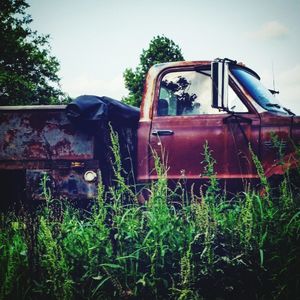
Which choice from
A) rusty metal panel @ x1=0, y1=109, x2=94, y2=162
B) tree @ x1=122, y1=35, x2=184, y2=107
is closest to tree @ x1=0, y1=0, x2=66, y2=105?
tree @ x1=122, y1=35, x2=184, y2=107

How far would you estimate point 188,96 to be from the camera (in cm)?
418

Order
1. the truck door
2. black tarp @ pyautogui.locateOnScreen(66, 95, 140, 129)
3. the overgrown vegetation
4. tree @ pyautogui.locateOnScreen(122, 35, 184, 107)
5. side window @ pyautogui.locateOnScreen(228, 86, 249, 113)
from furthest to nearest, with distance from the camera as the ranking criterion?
tree @ pyautogui.locateOnScreen(122, 35, 184, 107) → side window @ pyautogui.locateOnScreen(228, 86, 249, 113) → the truck door → black tarp @ pyautogui.locateOnScreen(66, 95, 140, 129) → the overgrown vegetation

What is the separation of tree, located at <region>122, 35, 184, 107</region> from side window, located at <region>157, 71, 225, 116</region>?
2532cm

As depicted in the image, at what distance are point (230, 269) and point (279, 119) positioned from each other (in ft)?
7.01

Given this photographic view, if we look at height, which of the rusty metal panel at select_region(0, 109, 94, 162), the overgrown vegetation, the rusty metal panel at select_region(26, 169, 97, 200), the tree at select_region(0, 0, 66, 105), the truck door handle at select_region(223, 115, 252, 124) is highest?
the tree at select_region(0, 0, 66, 105)

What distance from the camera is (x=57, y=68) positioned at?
28859 millimetres

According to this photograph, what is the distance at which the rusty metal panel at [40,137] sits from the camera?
378 centimetres

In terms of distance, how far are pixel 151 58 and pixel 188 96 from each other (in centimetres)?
2745

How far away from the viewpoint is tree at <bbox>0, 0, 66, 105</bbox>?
2217cm

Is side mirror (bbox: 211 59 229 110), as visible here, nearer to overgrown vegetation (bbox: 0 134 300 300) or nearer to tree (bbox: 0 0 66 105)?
overgrown vegetation (bbox: 0 134 300 300)

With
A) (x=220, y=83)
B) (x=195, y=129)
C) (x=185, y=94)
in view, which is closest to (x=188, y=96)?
(x=185, y=94)

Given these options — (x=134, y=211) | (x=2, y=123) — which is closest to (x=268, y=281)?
(x=134, y=211)

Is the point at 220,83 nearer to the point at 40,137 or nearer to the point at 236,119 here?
the point at 236,119

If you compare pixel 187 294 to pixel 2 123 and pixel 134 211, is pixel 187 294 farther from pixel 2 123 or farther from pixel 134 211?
pixel 2 123
